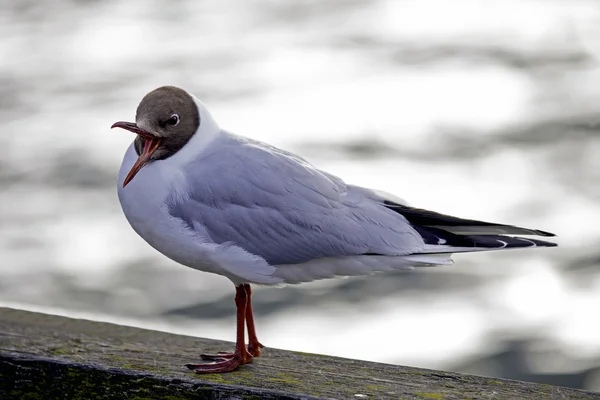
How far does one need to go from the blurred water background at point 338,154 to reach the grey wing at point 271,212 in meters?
2.67

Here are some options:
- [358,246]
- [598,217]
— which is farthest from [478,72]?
[358,246]

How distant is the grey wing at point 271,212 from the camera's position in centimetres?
391

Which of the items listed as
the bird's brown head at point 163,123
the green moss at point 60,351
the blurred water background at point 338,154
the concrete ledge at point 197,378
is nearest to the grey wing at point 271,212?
the bird's brown head at point 163,123

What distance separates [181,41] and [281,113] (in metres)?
2.40

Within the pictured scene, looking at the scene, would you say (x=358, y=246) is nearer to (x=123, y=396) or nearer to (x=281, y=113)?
(x=123, y=396)

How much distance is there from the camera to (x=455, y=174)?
8.48 metres

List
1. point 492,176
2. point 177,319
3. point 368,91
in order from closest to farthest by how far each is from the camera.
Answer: point 177,319, point 492,176, point 368,91

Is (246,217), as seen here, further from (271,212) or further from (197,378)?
(197,378)

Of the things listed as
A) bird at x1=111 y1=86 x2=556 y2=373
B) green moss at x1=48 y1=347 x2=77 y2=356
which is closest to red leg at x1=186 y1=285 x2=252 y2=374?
bird at x1=111 y1=86 x2=556 y2=373

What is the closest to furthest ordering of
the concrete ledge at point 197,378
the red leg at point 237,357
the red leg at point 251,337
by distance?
1. the concrete ledge at point 197,378
2. the red leg at point 237,357
3. the red leg at point 251,337

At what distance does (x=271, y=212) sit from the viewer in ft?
12.9

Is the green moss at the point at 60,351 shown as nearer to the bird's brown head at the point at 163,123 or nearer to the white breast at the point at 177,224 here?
the white breast at the point at 177,224

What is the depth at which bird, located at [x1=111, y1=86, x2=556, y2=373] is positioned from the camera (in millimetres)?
3863

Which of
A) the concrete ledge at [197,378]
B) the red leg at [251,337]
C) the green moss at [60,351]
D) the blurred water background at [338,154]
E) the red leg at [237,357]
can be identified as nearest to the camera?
the concrete ledge at [197,378]
